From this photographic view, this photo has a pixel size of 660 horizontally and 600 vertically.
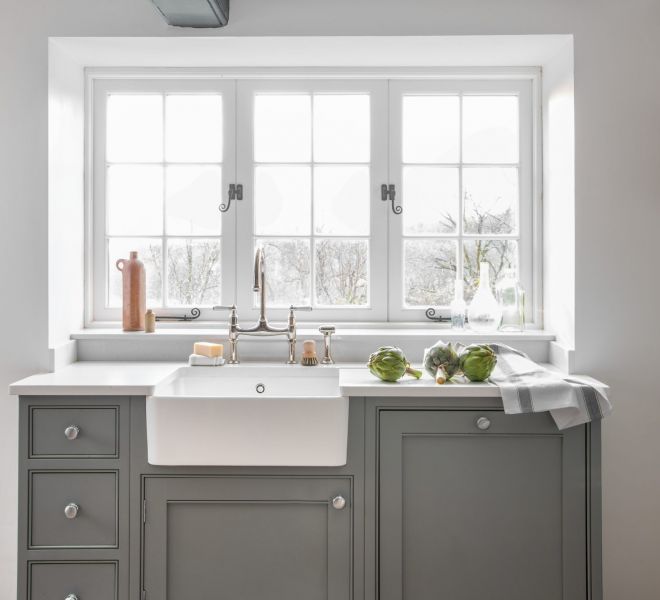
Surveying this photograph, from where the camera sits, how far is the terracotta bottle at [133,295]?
2.37 metres

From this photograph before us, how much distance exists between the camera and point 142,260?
254cm

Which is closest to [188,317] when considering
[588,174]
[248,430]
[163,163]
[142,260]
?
[142,260]

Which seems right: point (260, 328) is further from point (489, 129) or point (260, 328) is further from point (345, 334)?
point (489, 129)

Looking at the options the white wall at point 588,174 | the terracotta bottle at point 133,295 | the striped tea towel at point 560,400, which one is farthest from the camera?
the terracotta bottle at point 133,295

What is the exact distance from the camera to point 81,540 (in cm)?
181

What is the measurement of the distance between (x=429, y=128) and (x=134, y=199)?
1299 mm

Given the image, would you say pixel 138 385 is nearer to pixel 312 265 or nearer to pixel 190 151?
pixel 312 265

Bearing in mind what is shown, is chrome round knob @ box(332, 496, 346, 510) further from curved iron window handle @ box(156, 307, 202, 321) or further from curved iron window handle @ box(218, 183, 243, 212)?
curved iron window handle @ box(218, 183, 243, 212)

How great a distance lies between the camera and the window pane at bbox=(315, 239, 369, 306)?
2521 mm

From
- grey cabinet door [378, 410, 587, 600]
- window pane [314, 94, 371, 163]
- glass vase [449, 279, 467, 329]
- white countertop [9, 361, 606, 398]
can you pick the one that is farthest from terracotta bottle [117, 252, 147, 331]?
glass vase [449, 279, 467, 329]

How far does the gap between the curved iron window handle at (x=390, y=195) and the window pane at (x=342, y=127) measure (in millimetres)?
146

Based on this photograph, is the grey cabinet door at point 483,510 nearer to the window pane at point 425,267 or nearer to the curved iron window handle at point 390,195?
the window pane at point 425,267

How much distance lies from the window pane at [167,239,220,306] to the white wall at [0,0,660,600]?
1.72ft

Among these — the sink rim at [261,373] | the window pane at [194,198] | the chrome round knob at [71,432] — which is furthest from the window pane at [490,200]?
the chrome round knob at [71,432]
